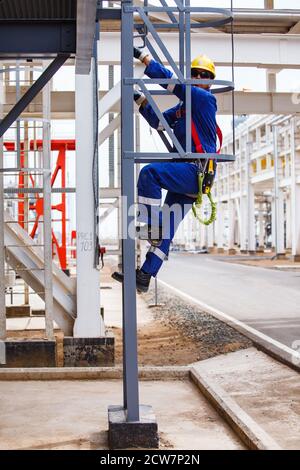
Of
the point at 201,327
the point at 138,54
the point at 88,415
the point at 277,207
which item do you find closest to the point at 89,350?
the point at 88,415

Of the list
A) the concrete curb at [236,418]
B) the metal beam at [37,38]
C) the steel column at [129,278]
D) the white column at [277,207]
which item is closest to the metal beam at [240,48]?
the metal beam at [37,38]

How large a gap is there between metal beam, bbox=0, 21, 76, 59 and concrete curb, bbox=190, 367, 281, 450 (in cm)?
331

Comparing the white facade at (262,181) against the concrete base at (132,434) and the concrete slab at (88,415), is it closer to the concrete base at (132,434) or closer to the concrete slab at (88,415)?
the concrete slab at (88,415)

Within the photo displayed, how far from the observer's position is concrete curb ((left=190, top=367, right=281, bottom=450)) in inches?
193

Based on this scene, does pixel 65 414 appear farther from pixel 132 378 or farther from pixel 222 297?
pixel 222 297

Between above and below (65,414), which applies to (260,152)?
above

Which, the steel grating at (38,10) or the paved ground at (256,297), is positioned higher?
the steel grating at (38,10)

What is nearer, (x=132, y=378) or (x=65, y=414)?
(x=132, y=378)

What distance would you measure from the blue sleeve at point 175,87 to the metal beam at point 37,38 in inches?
37.6

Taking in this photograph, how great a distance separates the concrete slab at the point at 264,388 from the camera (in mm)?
5676

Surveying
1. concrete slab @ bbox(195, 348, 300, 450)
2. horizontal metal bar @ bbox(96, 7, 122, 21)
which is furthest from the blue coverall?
concrete slab @ bbox(195, 348, 300, 450)
